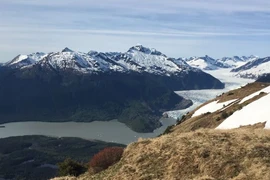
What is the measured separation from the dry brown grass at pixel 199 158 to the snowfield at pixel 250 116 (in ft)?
62.5

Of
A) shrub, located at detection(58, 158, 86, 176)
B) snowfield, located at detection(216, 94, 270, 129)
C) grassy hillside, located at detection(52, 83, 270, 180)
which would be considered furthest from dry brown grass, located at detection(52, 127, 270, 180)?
snowfield, located at detection(216, 94, 270, 129)

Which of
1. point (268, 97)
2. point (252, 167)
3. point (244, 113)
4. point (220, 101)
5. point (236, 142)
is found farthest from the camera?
point (220, 101)

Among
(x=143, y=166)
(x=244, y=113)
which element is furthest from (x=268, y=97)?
(x=143, y=166)

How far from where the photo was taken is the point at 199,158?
2638cm

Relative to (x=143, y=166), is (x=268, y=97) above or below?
above

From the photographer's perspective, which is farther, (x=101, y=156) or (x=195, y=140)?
(x=101, y=156)

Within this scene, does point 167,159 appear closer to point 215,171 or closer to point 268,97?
point 215,171

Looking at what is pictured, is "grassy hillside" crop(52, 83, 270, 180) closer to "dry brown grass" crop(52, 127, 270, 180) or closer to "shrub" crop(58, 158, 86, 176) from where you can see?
"dry brown grass" crop(52, 127, 270, 180)

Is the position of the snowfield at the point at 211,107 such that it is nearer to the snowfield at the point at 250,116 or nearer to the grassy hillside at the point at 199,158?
the snowfield at the point at 250,116

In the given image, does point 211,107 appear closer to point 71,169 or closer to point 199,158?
point 71,169

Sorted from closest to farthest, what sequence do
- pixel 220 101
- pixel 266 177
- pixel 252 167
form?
1. pixel 266 177
2. pixel 252 167
3. pixel 220 101

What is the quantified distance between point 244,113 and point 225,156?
3191cm

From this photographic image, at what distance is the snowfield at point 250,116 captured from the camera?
50688mm

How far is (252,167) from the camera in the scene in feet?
79.1
